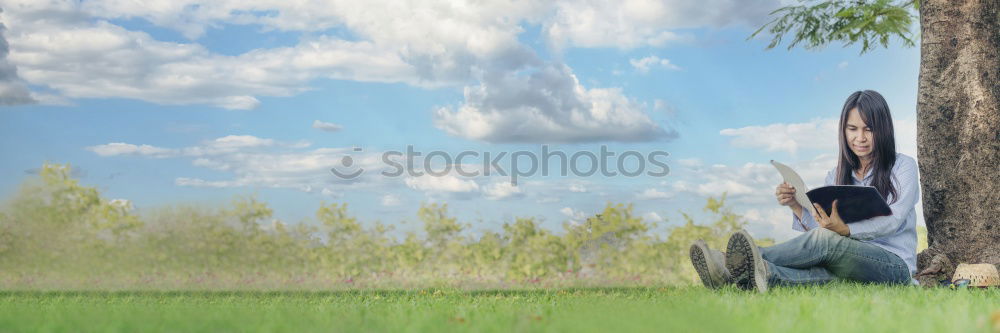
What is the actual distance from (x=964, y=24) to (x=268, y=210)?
24.7 feet

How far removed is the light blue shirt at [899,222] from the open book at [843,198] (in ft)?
0.26

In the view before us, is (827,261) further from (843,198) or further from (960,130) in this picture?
(960,130)

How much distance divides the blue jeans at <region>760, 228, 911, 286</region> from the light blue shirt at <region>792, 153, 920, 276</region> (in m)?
0.08

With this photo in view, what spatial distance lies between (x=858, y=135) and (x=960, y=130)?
137cm

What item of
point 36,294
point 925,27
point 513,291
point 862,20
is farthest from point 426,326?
point 862,20

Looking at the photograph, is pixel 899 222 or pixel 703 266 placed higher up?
pixel 899 222

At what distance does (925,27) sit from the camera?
250 inches

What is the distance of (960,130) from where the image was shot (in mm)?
6082

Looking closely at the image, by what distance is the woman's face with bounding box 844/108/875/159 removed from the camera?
5.37 meters

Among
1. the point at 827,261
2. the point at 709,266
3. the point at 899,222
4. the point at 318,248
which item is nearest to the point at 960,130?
the point at 899,222

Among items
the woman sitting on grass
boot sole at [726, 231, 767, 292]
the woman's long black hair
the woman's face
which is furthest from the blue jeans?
the woman's face

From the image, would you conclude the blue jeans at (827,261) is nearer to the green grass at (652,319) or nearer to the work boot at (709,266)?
the work boot at (709,266)

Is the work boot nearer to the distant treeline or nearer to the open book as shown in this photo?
the open book

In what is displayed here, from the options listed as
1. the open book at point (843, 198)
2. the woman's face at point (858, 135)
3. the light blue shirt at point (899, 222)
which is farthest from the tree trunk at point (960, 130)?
the open book at point (843, 198)
